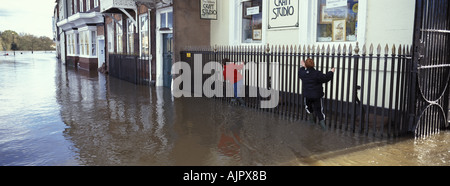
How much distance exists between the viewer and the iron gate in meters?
5.43

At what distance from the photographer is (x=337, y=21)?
7.92m

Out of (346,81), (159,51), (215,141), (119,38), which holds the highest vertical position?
(119,38)

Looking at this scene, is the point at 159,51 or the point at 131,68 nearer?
the point at 159,51

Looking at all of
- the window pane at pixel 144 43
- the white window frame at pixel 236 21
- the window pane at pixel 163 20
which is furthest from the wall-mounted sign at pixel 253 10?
the window pane at pixel 144 43

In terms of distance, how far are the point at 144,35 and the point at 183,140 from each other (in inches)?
399

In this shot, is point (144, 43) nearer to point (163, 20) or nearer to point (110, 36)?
point (163, 20)

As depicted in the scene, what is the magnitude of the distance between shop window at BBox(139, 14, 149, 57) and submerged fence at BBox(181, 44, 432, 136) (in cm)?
337

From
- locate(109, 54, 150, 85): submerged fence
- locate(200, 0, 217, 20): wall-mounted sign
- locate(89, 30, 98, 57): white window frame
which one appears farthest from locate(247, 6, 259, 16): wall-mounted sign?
locate(89, 30, 98, 57): white window frame

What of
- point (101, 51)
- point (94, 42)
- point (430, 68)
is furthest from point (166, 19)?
point (94, 42)

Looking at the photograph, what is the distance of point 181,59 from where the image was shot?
1209 cm

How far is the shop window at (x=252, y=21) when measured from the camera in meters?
10.3
